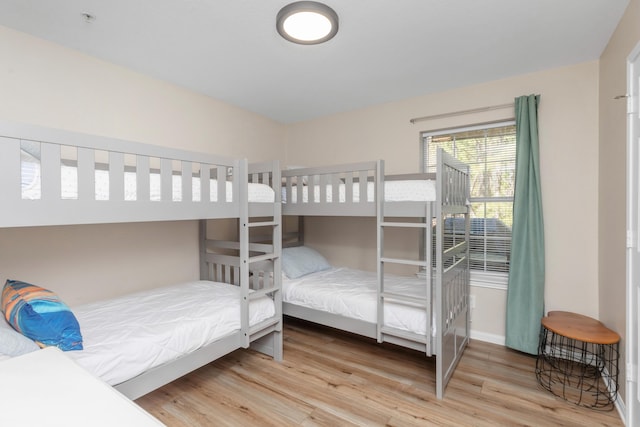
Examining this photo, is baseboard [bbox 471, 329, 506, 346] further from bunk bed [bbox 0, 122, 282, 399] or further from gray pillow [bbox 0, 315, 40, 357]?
gray pillow [bbox 0, 315, 40, 357]

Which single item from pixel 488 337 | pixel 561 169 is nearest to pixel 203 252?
pixel 488 337

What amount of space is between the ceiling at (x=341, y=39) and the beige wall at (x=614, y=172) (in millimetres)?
135

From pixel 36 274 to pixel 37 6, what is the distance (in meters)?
1.68

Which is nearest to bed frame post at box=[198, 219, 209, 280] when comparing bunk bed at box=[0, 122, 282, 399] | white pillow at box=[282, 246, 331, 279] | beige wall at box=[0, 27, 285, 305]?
beige wall at box=[0, 27, 285, 305]

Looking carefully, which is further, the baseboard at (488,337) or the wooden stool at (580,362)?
the baseboard at (488,337)

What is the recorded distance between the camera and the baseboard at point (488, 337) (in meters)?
2.89

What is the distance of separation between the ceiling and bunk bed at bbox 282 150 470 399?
2.67 ft

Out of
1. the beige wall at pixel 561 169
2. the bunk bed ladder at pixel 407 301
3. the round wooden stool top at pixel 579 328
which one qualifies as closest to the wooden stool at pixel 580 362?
the round wooden stool top at pixel 579 328

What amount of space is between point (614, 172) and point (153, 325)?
3089mm

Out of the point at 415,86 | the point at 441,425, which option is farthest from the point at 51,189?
the point at 415,86

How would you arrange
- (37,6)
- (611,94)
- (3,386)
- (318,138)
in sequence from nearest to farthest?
(3,386), (37,6), (611,94), (318,138)

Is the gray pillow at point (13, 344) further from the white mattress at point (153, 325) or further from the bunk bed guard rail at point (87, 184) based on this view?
the bunk bed guard rail at point (87, 184)

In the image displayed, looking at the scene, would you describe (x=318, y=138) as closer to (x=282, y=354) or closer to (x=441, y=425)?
(x=282, y=354)

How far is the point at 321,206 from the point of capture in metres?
2.67
